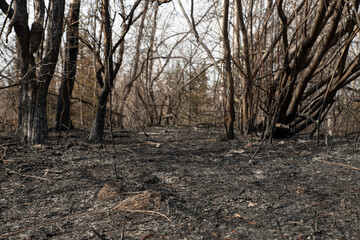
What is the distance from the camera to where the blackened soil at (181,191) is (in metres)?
1.59

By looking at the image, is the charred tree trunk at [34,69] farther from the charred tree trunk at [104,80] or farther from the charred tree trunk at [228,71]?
the charred tree trunk at [228,71]

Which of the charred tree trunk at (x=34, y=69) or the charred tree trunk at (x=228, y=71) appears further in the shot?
the charred tree trunk at (x=34, y=69)

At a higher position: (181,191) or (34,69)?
(34,69)

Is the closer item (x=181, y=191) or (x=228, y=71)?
(x=181, y=191)

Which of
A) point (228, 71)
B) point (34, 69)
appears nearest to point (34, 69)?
point (34, 69)

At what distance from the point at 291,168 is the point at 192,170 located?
31.0 inches

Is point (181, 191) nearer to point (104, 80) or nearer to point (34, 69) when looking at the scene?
point (104, 80)

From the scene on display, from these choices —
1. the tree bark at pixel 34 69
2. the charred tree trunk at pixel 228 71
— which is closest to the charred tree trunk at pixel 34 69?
the tree bark at pixel 34 69

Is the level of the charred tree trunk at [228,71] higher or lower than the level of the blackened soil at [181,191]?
higher

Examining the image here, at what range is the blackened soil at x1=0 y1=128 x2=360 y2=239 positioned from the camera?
159cm

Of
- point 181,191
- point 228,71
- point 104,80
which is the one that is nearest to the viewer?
point 181,191

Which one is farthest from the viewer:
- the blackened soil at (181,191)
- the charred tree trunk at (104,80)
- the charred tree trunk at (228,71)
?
the charred tree trunk at (104,80)

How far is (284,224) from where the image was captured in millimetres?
1573

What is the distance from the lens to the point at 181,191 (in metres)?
2.14
